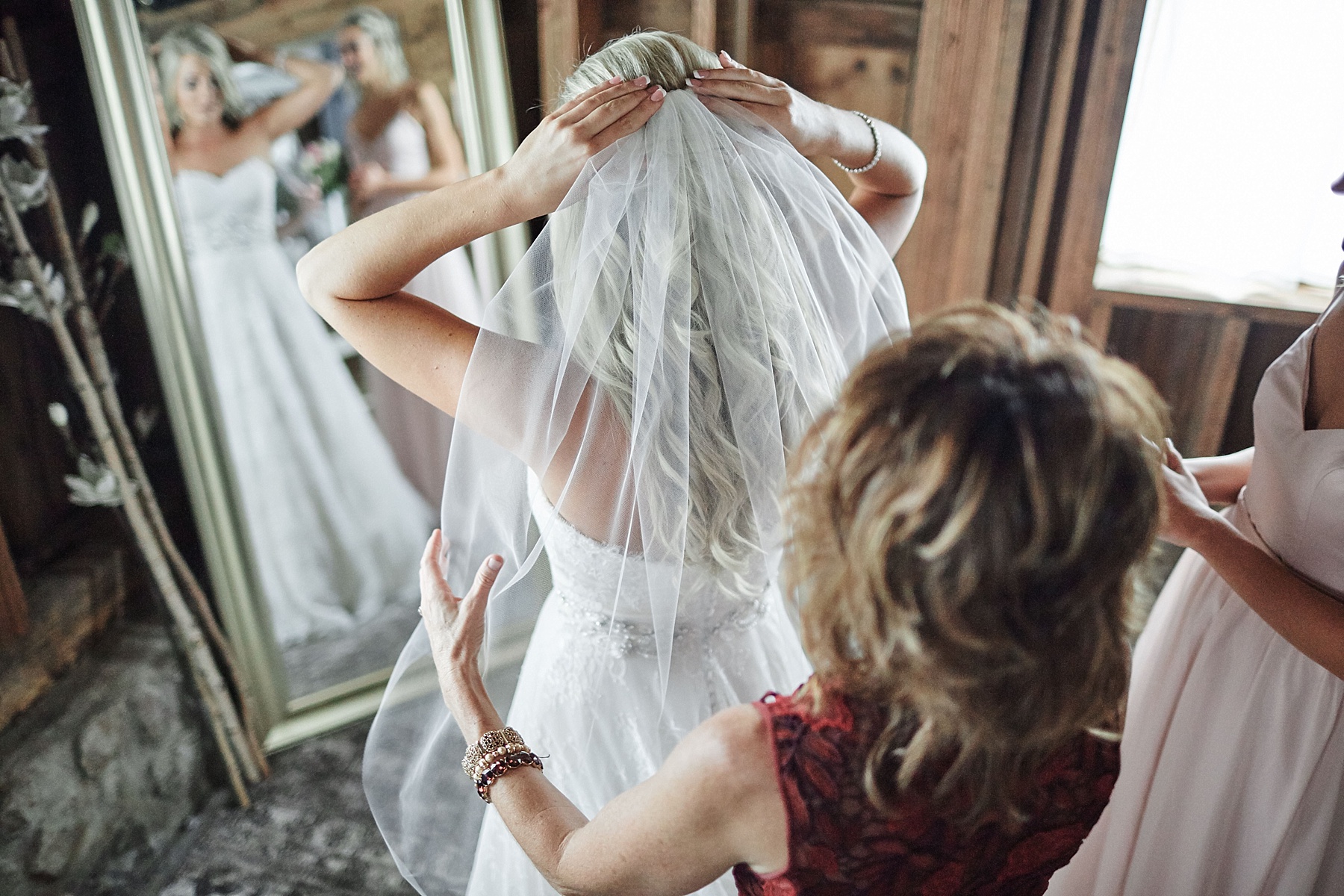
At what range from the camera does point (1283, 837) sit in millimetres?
1180

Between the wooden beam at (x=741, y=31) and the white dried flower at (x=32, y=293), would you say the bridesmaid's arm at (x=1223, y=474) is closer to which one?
the wooden beam at (x=741, y=31)

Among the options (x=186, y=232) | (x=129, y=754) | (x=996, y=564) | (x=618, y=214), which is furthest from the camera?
(x=129, y=754)

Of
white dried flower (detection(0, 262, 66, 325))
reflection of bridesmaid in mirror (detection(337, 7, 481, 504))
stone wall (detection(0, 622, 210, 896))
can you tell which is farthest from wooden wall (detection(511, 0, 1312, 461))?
stone wall (detection(0, 622, 210, 896))

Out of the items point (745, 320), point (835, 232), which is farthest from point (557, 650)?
point (835, 232)

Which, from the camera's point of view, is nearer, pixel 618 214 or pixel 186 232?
pixel 618 214

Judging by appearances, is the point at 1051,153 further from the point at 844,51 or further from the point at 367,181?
the point at 367,181

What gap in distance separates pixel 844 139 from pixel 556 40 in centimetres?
94

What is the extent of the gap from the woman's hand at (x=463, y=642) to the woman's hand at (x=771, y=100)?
0.63 metres

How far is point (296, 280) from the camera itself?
1785 mm

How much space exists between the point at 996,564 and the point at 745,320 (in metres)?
0.47

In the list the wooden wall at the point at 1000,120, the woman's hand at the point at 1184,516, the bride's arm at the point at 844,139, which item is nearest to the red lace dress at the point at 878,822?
the woman's hand at the point at 1184,516

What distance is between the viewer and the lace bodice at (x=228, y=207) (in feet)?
5.34

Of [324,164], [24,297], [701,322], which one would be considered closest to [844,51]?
[324,164]

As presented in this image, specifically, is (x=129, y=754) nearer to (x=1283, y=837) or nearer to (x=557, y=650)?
(x=557, y=650)
